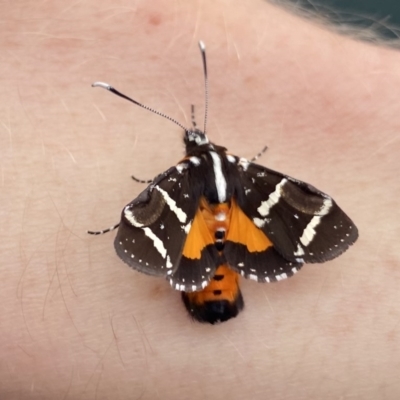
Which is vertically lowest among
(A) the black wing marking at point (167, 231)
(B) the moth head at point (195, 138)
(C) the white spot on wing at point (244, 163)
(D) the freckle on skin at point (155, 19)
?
(A) the black wing marking at point (167, 231)

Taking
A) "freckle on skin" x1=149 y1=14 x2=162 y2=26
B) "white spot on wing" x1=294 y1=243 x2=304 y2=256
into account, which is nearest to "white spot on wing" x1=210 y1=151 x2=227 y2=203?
"white spot on wing" x1=294 y1=243 x2=304 y2=256

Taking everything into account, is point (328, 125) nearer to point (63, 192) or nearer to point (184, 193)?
point (184, 193)

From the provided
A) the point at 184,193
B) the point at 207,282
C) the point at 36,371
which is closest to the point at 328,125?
the point at 184,193

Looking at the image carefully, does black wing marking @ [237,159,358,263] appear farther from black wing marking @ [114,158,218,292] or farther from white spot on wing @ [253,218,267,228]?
black wing marking @ [114,158,218,292]

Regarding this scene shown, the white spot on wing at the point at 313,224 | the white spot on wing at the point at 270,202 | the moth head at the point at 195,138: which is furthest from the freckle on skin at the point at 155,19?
the white spot on wing at the point at 313,224

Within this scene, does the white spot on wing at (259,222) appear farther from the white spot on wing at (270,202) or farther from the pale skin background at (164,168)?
the pale skin background at (164,168)

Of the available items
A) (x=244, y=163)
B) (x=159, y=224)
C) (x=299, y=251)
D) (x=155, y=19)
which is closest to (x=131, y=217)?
(x=159, y=224)

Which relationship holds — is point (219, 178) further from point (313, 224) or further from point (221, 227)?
point (313, 224)
